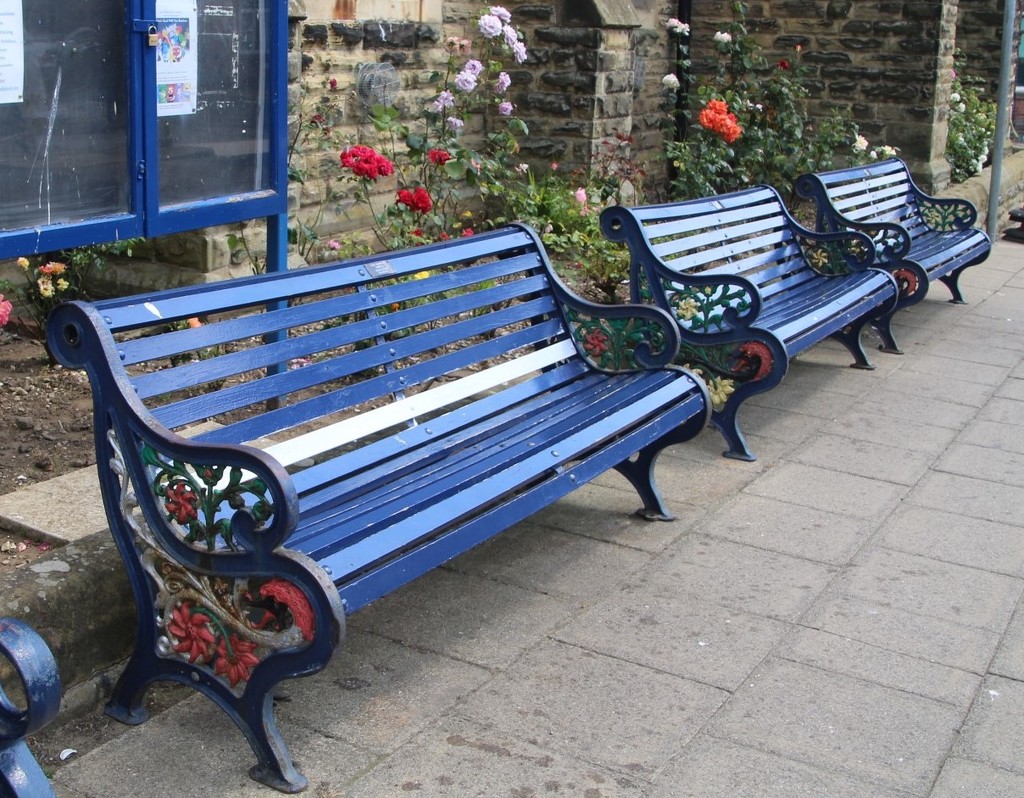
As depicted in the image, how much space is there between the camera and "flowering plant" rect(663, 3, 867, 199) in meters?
9.91

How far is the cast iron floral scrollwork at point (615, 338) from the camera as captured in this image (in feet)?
15.5

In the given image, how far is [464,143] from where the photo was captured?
30.8 ft

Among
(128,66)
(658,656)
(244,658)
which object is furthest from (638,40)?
(244,658)

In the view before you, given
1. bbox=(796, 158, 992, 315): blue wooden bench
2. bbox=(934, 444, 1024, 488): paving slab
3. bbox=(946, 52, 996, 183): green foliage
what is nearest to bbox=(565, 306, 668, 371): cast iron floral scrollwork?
bbox=(934, 444, 1024, 488): paving slab

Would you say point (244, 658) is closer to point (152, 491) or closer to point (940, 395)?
point (152, 491)

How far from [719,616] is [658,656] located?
36 centimetres

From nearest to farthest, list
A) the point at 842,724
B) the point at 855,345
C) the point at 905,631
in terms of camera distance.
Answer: the point at 842,724
the point at 905,631
the point at 855,345

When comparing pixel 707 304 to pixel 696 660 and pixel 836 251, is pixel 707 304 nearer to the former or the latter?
pixel 836 251

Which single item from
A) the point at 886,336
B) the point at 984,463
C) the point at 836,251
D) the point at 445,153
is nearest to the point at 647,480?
the point at 984,463

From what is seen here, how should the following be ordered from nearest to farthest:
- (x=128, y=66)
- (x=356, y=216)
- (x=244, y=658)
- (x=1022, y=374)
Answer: (x=244, y=658) → (x=128, y=66) → (x=1022, y=374) → (x=356, y=216)

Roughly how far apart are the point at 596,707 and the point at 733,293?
2.50m

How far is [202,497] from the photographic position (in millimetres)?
2863

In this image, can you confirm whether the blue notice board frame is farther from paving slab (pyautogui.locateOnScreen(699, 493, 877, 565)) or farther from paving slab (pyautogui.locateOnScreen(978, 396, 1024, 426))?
paving slab (pyautogui.locateOnScreen(978, 396, 1024, 426))

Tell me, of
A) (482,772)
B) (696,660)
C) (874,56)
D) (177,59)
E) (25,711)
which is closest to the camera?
(25,711)
